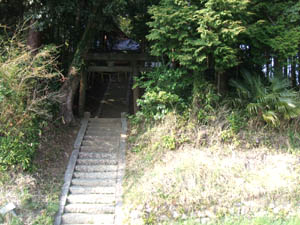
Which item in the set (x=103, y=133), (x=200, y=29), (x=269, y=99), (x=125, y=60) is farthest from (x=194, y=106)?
(x=125, y=60)

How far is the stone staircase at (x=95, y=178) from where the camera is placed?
595 centimetres

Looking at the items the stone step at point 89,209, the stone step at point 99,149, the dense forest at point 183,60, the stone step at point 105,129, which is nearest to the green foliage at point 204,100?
the dense forest at point 183,60

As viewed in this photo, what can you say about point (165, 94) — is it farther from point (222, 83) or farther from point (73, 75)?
point (73, 75)

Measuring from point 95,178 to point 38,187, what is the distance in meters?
1.29

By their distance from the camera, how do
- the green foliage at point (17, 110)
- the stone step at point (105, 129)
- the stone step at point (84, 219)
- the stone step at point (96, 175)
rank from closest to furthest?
1. the stone step at point (84, 219)
2. the green foliage at point (17, 110)
3. the stone step at point (96, 175)
4. the stone step at point (105, 129)

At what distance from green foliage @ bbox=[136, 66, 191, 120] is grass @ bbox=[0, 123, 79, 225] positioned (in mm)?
2482

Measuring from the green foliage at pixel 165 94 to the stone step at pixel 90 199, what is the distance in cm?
242

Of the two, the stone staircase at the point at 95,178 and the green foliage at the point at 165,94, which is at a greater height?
the green foliage at the point at 165,94

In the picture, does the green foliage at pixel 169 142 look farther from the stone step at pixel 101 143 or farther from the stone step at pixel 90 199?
the stone step at pixel 90 199

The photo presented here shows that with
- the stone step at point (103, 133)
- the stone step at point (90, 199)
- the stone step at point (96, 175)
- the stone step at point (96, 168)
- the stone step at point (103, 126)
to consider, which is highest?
the stone step at point (103, 126)

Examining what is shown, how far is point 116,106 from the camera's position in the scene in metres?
12.5

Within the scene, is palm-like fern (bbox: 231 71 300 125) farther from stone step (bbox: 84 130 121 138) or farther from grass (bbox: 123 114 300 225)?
stone step (bbox: 84 130 121 138)

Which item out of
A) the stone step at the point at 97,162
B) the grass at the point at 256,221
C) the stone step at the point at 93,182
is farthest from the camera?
the stone step at the point at 97,162

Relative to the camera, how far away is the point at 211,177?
6.12 meters
